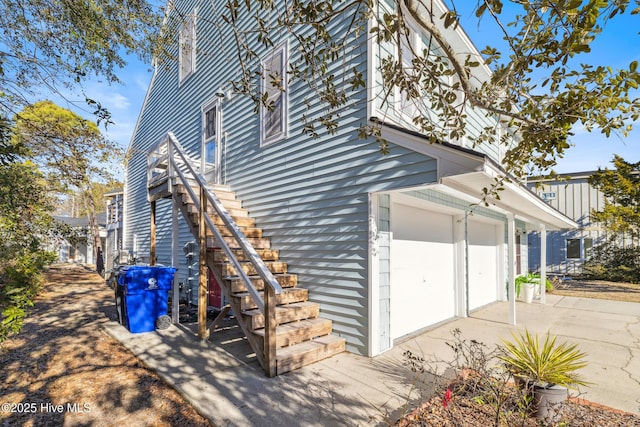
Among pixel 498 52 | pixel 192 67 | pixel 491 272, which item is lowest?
pixel 491 272

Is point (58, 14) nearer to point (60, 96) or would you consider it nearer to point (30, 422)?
point (60, 96)

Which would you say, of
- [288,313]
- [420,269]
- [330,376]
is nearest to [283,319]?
[288,313]

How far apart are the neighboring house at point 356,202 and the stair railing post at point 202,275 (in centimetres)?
15

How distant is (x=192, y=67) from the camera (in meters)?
9.06

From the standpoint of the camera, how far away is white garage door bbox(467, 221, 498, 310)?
7.32 meters

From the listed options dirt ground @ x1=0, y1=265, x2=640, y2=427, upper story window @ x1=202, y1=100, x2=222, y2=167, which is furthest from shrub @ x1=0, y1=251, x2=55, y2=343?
upper story window @ x1=202, y1=100, x2=222, y2=167

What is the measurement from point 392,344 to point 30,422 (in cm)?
404

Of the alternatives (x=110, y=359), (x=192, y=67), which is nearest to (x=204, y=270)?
(x=110, y=359)

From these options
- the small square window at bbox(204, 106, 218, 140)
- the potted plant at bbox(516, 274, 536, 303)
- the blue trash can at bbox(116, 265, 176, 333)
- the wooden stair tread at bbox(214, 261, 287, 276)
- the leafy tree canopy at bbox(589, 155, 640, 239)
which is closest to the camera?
the wooden stair tread at bbox(214, 261, 287, 276)

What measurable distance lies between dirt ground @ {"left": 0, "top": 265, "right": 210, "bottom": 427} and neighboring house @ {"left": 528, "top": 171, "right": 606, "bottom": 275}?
1623cm

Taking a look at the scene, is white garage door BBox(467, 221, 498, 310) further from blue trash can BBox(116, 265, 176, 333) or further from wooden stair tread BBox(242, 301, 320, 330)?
blue trash can BBox(116, 265, 176, 333)

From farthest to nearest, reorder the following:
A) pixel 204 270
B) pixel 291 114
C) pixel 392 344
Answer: pixel 291 114
pixel 204 270
pixel 392 344

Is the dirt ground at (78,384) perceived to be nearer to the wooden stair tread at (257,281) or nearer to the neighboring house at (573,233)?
the wooden stair tread at (257,281)

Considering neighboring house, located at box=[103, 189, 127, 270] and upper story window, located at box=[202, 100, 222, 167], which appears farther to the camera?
neighboring house, located at box=[103, 189, 127, 270]
